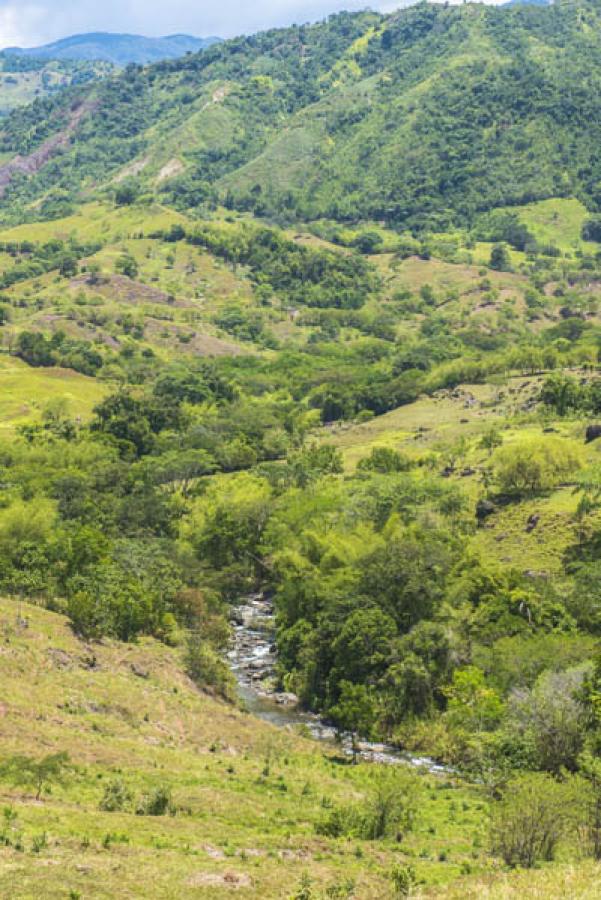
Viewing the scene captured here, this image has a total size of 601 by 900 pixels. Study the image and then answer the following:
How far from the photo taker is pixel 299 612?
8200 centimetres

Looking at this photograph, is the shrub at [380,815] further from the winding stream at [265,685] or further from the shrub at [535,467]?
the shrub at [535,467]

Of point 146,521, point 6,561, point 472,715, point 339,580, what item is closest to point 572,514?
point 339,580

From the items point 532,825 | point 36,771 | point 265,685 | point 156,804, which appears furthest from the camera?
point 265,685

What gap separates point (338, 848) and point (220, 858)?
6.40 metres

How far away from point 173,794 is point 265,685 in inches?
1229

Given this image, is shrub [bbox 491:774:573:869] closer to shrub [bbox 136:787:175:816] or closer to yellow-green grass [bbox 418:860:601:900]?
yellow-green grass [bbox 418:860:601:900]

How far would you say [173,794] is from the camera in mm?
45500

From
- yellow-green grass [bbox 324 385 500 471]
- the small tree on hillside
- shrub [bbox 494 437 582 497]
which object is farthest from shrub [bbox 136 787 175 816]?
yellow-green grass [bbox 324 385 500 471]

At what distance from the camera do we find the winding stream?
6295cm

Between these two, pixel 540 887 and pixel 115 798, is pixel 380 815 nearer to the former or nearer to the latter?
pixel 115 798

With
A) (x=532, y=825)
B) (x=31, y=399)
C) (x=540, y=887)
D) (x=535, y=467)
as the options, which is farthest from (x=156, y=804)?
(x=31, y=399)

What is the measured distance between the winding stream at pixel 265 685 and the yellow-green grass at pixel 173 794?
11.7ft

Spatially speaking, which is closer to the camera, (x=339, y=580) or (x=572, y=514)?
(x=339, y=580)

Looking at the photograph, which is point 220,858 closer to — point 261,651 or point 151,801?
point 151,801
